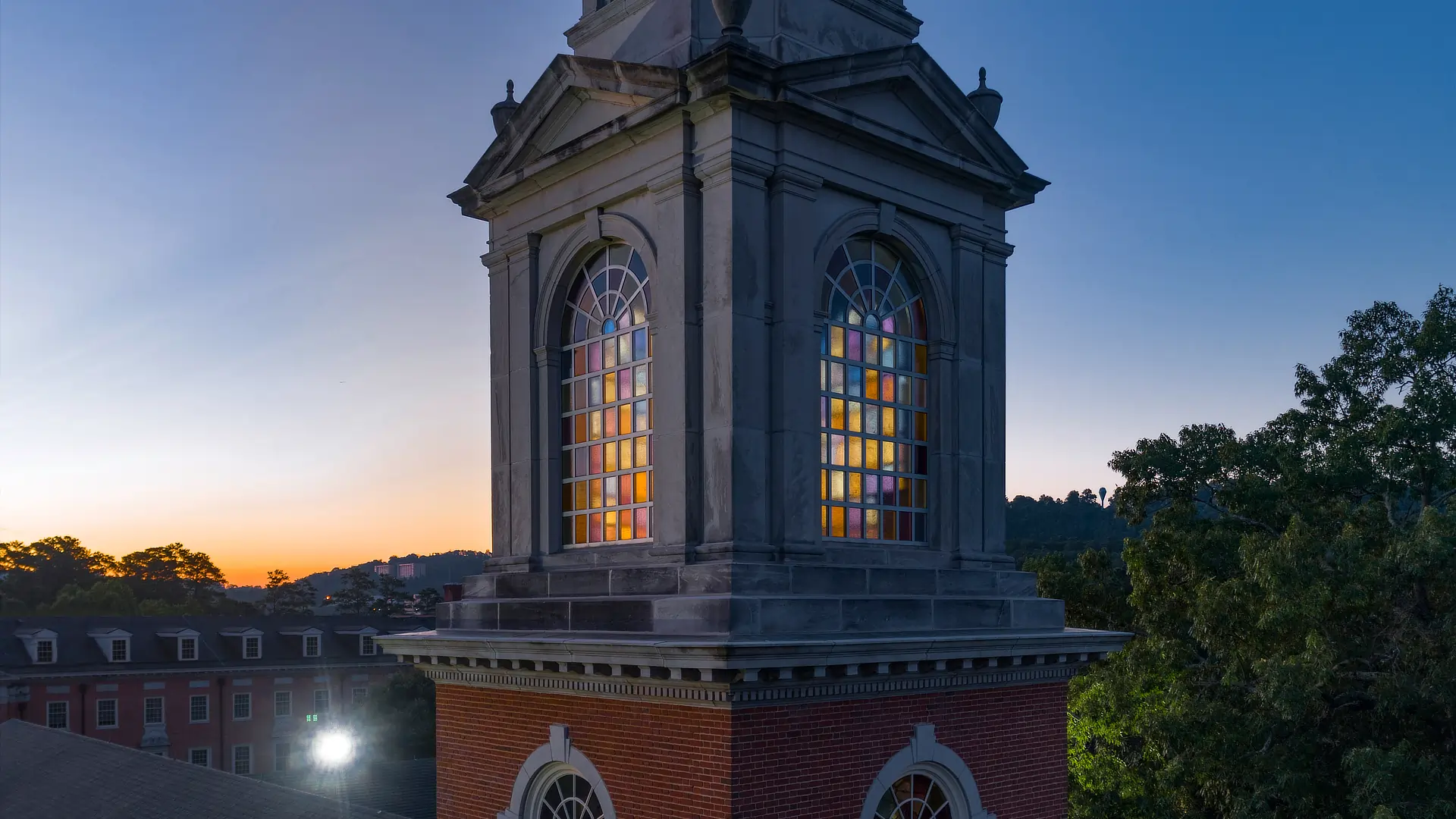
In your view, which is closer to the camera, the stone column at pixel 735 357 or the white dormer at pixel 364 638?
the stone column at pixel 735 357

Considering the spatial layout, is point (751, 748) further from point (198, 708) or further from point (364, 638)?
point (364, 638)

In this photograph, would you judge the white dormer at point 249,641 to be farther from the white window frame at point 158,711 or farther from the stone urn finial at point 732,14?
the stone urn finial at point 732,14

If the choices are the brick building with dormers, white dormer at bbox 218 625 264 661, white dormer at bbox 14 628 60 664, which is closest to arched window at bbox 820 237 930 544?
the brick building with dormers

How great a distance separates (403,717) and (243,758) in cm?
1213

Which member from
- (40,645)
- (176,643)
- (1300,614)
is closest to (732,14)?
(1300,614)

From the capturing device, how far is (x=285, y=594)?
11719cm

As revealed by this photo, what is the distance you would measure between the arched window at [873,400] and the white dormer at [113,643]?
61848 millimetres

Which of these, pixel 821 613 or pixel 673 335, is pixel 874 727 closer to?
pixel 821 613

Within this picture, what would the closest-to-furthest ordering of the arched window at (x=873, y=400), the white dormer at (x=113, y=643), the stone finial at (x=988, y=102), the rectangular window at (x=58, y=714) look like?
the arched window at (x=873, y=400)
the stone finial at (x=988, y=102)
the rectangular window at (x=58, y=714)
the white dormer at (x=113, y=643)

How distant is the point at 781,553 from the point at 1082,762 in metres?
20.4

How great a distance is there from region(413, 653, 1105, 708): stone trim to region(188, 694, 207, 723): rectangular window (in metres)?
58.8

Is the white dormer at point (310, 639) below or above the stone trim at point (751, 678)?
below

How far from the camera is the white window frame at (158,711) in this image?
209 feet

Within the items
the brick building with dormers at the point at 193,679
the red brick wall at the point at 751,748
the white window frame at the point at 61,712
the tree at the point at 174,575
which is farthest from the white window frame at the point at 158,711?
the red brick wall at the point at 751,748
